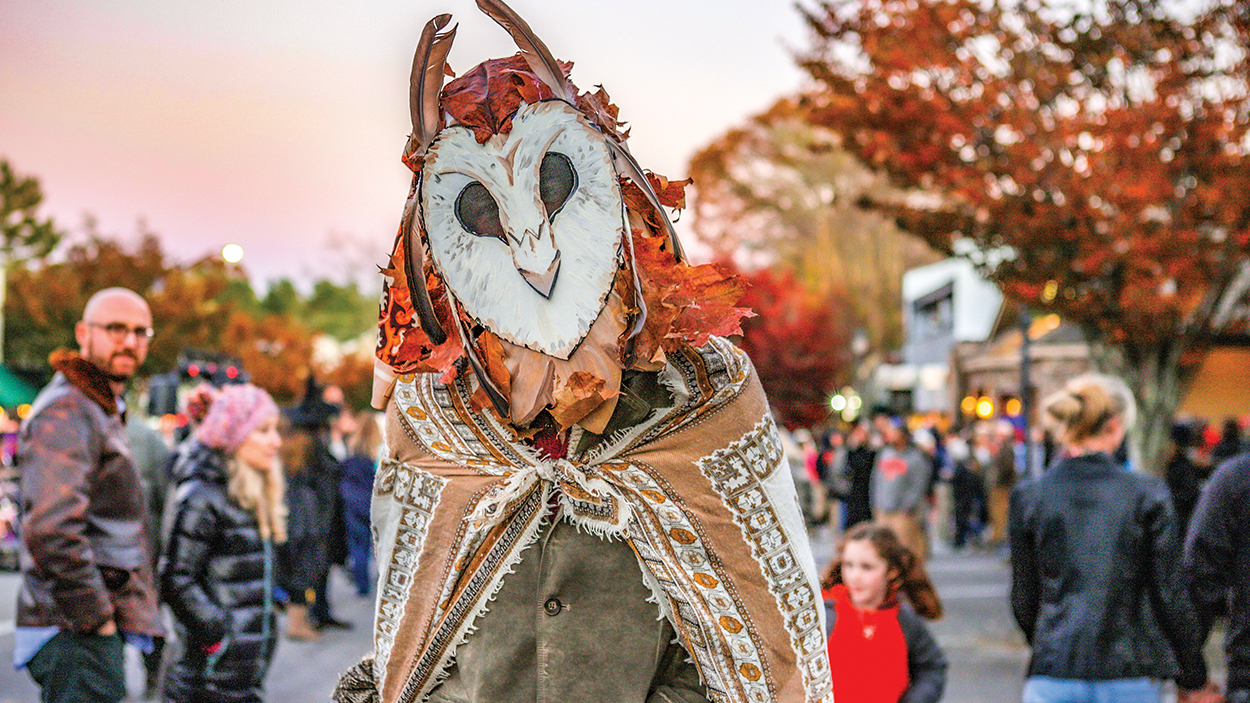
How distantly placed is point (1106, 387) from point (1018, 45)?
18.7ft

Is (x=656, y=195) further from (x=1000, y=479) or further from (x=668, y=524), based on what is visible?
(x=1000, y=479)

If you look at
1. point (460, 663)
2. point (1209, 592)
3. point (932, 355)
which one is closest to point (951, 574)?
point (1209, 592)

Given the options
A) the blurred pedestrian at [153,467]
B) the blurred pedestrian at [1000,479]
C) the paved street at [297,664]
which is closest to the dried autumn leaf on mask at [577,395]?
the blurred pedestrian at [153,467]

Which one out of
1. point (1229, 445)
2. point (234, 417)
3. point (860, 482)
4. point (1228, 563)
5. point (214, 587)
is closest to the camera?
point (1228, 563)

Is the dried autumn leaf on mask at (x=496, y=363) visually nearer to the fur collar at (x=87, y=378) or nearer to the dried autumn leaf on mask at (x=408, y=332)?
the dried autumn leaf on mask at (x=408, y=332)

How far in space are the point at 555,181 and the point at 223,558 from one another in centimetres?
372

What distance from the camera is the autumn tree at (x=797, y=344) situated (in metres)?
39.1

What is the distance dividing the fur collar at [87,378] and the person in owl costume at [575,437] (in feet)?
9.84

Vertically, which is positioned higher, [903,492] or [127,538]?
[127,538]

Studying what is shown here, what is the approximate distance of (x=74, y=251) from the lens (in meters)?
29.7

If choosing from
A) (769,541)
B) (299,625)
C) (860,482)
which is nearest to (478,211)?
(769,541)

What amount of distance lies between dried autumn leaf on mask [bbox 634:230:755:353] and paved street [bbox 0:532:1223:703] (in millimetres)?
6402

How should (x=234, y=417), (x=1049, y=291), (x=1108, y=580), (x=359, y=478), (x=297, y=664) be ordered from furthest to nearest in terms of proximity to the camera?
(x=359, y=478) < (x=1049, y=291) < (x=297, y=664) < (x=234, y=417) < (x=1108, y=580)

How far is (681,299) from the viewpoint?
6.55 ft
